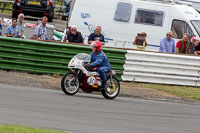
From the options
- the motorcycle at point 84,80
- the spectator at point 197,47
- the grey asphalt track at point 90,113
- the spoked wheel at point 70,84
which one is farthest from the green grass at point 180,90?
the spoked wheel at point 70,84

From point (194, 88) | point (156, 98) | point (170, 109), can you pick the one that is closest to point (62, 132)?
point (170, 109)

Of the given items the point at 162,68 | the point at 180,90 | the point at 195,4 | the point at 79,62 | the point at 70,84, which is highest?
the point at 195,4

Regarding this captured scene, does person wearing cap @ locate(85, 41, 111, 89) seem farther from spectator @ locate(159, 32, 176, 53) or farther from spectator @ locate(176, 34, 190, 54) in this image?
spectator @ locate(176, 34, 190, 54)

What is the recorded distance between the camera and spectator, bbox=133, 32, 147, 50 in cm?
2152

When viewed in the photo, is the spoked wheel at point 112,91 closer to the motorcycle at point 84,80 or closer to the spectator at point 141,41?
the motorcycle at point 84,80

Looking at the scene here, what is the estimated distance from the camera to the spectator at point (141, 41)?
21.5 metres

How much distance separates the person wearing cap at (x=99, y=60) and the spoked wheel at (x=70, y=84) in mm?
651

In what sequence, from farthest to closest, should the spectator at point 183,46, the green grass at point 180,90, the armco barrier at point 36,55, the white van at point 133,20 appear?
the white van at point 133,20, the spectator at point 183,46, the armco barrier at point 36,55, the green grass at point 180,90

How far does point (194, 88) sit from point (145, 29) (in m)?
4.13

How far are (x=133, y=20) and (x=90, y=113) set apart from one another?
1135 centimetres

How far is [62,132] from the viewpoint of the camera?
29.4 ft

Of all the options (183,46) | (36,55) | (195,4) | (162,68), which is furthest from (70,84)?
(195,4)

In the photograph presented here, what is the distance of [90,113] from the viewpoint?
11.8 m

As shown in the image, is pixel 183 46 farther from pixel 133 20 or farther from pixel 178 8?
pixel 133 20
